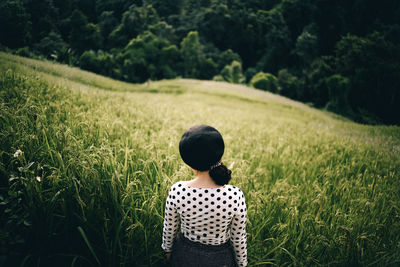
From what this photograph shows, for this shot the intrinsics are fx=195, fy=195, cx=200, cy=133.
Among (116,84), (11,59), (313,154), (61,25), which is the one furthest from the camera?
(116,84)

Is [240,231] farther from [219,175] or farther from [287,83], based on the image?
[287,83]

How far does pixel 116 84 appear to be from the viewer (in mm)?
6223

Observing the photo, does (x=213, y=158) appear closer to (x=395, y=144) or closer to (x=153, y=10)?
(x=395, y=144)

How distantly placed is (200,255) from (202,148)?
0.74 meters

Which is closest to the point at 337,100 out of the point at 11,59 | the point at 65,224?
the point at 65,224

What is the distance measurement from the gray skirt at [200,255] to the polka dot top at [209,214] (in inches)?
1.5

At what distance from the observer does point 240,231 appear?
1.30 meters

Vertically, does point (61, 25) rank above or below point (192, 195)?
above

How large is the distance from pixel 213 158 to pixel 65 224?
4.12ft

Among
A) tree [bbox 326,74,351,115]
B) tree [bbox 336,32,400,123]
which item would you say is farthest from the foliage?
tree [bbox 336,32,400,123]

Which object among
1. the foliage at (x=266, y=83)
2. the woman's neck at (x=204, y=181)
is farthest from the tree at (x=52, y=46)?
the foliage at (x=266, y=83)

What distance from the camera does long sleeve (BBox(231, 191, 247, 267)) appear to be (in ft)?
4.12

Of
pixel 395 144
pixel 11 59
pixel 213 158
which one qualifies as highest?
pixel 11 59

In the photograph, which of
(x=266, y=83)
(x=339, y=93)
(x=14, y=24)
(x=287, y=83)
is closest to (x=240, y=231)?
(x=14, y=24)
